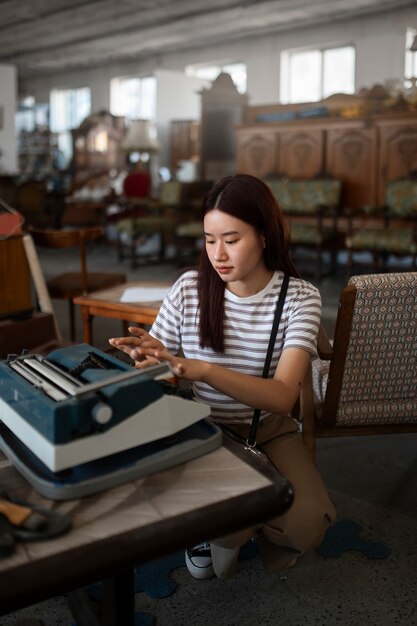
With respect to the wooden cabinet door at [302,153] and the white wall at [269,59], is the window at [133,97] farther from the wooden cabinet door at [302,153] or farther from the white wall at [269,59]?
the wooden cabinet door at [302,153]

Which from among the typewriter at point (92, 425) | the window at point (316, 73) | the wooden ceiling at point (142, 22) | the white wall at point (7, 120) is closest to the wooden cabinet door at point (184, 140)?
the wooden ceiling at point (142, 22)

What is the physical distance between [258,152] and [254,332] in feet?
21.6

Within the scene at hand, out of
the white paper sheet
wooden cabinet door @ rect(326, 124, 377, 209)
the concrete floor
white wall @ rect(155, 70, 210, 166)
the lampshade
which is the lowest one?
the concrete floor

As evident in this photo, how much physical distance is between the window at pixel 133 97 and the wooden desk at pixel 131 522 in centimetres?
1314

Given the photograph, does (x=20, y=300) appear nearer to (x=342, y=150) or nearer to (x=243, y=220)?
(x=243, y=220)

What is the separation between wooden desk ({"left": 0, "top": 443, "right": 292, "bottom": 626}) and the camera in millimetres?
841

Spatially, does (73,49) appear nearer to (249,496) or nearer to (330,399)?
(330,399)

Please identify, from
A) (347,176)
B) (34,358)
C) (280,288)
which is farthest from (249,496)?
(347,176)

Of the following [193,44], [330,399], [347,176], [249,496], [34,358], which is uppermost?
[193,44]

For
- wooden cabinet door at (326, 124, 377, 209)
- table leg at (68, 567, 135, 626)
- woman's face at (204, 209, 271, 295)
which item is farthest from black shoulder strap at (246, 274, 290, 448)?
wooden cabinet door at (326, 124, 377, 209)

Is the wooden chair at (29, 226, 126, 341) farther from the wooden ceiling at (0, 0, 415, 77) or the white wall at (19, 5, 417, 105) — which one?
the white wall at (19, 5, 417, 105)

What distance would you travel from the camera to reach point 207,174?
9242mm

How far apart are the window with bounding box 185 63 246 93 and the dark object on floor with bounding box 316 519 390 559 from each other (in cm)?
1026

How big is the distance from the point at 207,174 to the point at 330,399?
7.55 m
